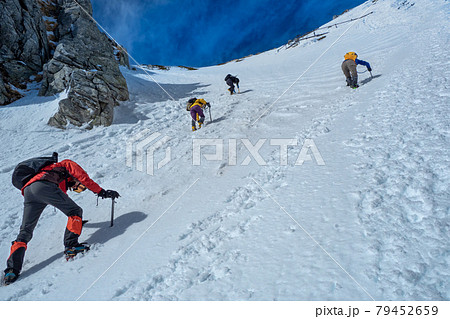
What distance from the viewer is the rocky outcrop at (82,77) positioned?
10945mm

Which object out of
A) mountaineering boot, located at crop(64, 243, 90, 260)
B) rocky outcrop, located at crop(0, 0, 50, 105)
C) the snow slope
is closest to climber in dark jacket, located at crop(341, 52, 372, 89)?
the snow slope

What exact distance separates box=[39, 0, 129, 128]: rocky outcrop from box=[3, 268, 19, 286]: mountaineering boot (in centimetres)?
870

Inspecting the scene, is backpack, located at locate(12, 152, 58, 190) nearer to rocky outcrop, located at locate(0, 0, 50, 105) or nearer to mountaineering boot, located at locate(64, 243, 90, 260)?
mountaineering boot, located at locate(64, 243, 90, 260)

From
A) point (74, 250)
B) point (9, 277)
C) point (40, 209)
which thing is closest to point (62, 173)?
point (40, 209)

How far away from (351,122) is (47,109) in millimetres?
14044

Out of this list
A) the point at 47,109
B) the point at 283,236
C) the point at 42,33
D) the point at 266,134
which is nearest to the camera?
the point at 283,236

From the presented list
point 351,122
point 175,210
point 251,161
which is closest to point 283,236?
point 175,210

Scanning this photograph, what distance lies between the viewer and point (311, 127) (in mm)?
6531

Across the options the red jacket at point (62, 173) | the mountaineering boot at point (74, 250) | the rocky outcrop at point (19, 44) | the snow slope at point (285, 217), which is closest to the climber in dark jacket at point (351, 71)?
the snow slope at point (285, 217)

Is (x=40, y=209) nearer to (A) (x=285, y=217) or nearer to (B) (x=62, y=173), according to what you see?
(B) (x=62, y=173)

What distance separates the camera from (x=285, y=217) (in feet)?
10.7

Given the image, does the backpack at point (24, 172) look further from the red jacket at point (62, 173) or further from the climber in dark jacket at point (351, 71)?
the climber in dark jacket at point (351, 71)

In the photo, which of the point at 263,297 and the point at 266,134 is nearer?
the point at 263,297

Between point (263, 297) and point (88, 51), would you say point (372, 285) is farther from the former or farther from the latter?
point (88, 51)
